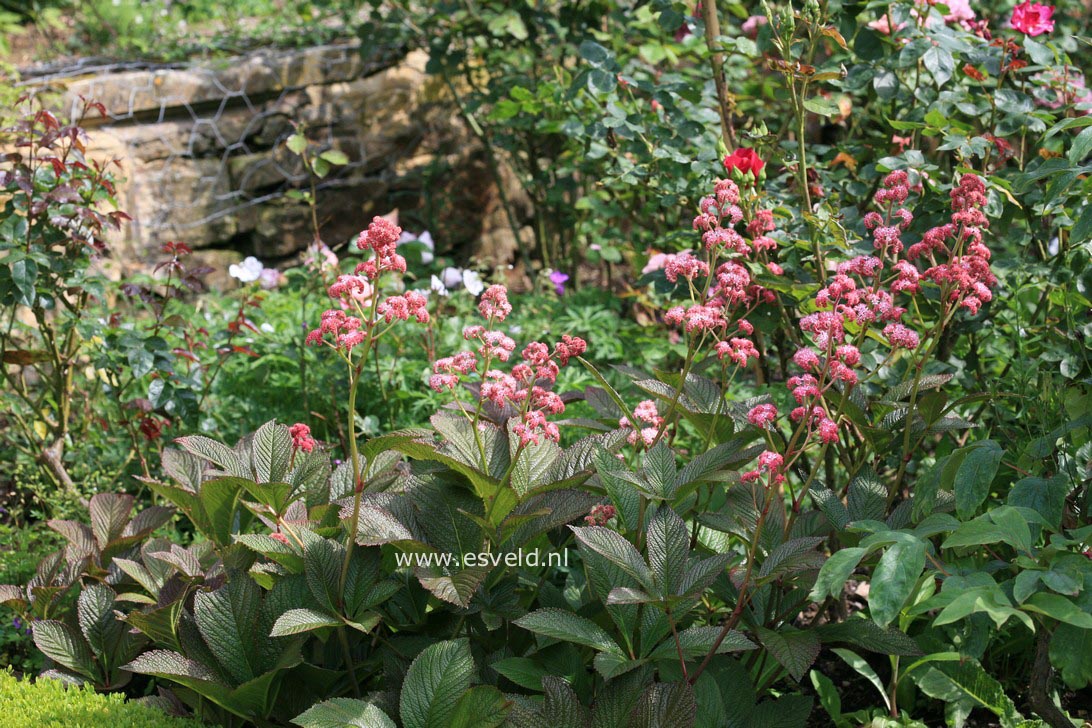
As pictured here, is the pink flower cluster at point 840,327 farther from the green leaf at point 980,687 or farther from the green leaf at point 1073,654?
the green leaf at point 980,687

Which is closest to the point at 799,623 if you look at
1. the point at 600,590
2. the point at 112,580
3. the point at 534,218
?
the point at 600,590

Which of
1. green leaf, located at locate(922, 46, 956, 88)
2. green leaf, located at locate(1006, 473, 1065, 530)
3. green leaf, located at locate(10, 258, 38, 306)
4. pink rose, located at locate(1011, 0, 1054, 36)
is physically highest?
pink rose, located at locate(1011, 0, 1054, 36)

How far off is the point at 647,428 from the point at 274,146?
3585mm

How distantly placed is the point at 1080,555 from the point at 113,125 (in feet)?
15.2

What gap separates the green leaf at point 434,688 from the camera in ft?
5.03

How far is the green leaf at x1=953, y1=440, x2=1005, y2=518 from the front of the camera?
1.45 m

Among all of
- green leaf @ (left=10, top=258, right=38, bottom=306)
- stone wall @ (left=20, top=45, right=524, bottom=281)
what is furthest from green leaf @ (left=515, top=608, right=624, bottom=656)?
stone wall @ (left=20, top=45, right=524, bottom=281)

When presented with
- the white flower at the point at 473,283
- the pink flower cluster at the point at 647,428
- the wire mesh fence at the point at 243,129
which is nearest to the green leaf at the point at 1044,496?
the pink flower cluster at the point at 647,428

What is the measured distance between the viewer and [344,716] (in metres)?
1.52

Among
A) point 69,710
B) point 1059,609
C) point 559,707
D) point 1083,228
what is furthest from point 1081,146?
point 69,710

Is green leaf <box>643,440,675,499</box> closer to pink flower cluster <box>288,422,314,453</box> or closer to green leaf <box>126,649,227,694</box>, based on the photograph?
pink flower cluster <box>288,422,314,453</box>

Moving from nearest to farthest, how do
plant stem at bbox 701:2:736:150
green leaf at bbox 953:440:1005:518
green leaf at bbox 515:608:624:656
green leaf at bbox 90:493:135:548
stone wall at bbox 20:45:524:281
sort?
green leaf at bbox 953:440:1005:518 → green leaf at bbox 515:608:624:656 → green leaf at bbox 90:493:135:548 → plant stem at bbox 701:2:736:150 → stone wall at bbox 20:45:524:281

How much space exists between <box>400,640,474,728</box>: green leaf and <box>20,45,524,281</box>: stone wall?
3557 mm

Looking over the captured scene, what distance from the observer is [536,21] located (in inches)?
164
